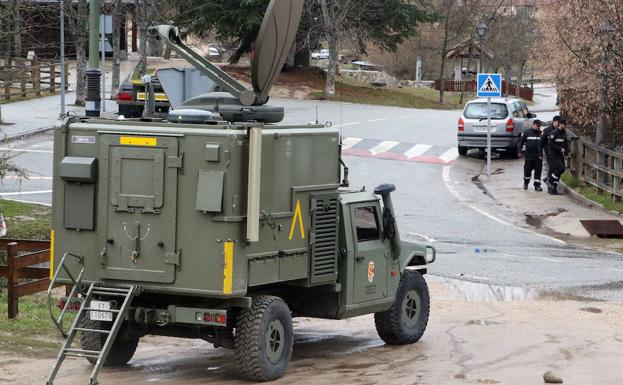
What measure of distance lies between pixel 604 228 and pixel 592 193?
5293 mm

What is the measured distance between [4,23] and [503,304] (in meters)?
8.72

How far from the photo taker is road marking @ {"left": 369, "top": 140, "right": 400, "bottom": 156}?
113 ft

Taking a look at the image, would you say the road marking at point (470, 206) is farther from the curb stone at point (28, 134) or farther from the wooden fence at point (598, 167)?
the curb stone at point (28, 134)

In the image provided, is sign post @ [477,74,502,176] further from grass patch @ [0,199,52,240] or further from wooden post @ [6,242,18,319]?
wooden post @ [6,242,18,319]

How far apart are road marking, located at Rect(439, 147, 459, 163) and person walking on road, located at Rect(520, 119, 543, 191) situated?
211 inches

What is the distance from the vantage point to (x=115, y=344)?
11398 millimetres

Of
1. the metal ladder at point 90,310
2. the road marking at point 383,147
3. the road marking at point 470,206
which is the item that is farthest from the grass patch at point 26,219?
the road marking at point 383,147

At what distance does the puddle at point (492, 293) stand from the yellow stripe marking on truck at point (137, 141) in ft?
21.6

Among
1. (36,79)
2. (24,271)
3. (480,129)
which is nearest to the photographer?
(24,271)

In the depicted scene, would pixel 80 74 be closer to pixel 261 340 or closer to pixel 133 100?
pixel 133 100

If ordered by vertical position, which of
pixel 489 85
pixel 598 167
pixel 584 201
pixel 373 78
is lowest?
pixel 584 201

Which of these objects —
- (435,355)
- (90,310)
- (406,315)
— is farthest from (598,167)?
(90,310)

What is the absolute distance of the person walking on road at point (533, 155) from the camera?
28156mm

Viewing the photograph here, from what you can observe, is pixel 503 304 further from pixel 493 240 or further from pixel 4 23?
pixel 4 23
